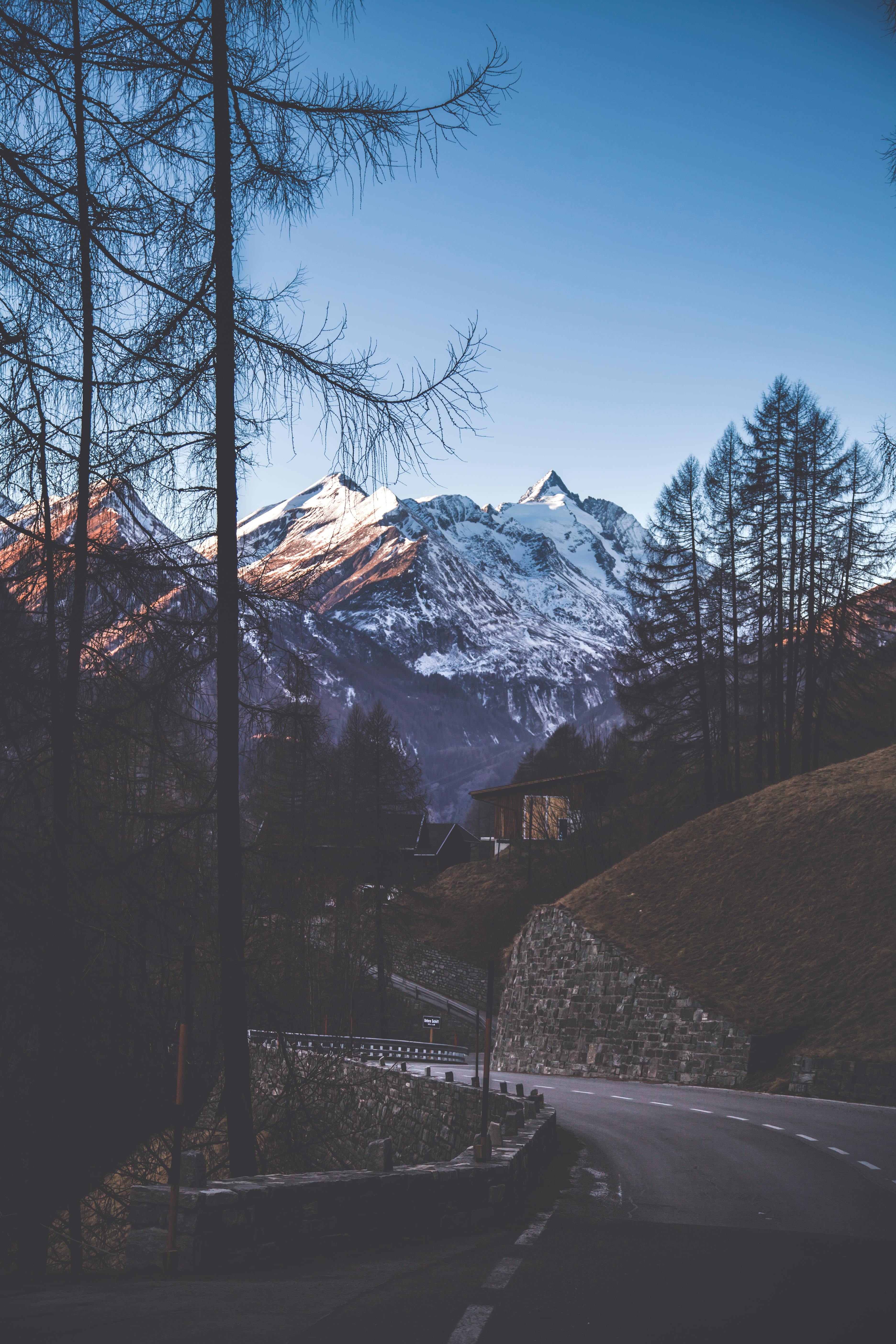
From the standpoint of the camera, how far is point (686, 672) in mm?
42375

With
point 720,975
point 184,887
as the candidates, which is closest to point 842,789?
point 720,975

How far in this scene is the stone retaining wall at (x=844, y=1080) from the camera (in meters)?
20.2

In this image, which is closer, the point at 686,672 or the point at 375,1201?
the point at 375,1201

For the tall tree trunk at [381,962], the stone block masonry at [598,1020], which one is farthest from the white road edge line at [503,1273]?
the tall tree trunk at [381,962]

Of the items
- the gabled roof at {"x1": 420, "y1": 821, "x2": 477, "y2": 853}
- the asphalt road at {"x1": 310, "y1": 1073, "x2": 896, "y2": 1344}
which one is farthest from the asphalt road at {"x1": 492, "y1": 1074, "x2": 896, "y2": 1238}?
the gabled roof at {"x1": 420, "y1": 821, "x2": 477, "y2": 853}

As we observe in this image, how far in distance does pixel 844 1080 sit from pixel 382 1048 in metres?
17.2

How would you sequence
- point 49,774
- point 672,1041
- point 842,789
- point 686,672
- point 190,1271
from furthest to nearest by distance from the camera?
point 686,672 → point 842,789 → point 672,1041 → point 49,774 → point 190,1271

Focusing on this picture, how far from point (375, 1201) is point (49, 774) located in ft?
15.6

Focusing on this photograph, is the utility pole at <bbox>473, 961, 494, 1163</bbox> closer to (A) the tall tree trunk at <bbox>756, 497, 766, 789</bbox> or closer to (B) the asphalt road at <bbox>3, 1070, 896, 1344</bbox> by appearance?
(B) the asphalt road at <bbox>3, 1070, 896, 1344</bbox>

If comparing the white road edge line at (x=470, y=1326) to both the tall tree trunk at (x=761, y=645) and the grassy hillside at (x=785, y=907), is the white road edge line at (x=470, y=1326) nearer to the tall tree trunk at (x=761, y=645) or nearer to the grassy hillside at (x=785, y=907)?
the grassy hillside at (x=785, y=907)

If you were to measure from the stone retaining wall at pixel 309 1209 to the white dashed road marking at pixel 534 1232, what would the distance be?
35 centimetres

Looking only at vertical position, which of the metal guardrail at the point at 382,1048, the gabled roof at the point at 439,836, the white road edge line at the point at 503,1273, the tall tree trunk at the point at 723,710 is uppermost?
the tall tree trunk at the point at 723,710

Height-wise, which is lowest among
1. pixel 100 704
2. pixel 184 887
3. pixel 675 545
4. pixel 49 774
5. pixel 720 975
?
pixel 720 975

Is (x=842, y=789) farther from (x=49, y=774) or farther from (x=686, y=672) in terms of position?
(x=49, y=774)
